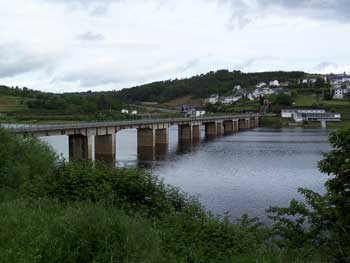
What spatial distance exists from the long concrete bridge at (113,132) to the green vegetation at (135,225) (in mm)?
26884

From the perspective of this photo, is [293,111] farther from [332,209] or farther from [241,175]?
[332,209]

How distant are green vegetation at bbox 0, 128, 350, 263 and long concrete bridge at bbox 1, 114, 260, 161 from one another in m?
26.9

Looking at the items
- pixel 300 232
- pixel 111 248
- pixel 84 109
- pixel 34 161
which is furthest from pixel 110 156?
pixel 84 109

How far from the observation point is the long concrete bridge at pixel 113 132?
192ft

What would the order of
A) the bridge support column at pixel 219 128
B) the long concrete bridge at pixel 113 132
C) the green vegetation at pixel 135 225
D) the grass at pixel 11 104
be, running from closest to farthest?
the green vegetation at pixel 135 225
the long concrete bridge at pixel 113 132
the grass at pixel 11 104
the bridge support column at pixel 219 128

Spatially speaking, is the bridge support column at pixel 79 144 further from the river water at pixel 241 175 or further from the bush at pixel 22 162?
the bush at pixel 22 162

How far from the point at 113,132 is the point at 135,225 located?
6182cm

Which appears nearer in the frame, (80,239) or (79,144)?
(80,239)

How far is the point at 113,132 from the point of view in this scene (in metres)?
71.6

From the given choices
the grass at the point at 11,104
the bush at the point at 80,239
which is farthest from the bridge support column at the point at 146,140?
the bush at the point at 80,239

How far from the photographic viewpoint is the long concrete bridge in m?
58.4

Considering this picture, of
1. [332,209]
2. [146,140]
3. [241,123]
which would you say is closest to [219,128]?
[241,123]

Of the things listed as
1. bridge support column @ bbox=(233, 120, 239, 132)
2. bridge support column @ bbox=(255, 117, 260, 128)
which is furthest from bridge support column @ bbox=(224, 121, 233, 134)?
bridge support column @ bbox=(255, 117, 260, 128)

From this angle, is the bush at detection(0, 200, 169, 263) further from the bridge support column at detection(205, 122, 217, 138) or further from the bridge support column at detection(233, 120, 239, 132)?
the bridge support column at detection(233, 120, 239, 132)
